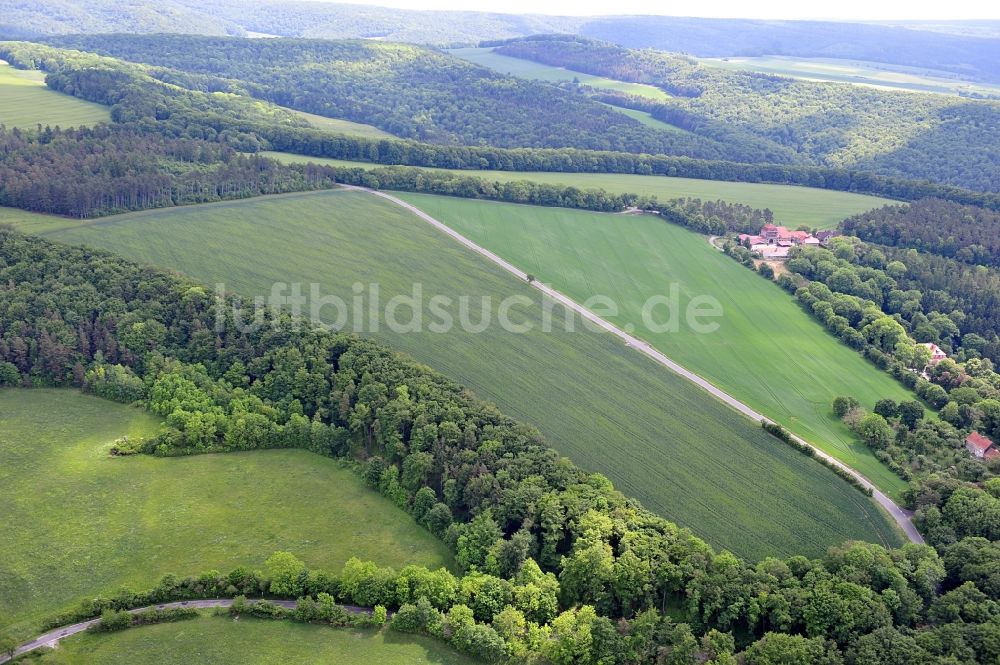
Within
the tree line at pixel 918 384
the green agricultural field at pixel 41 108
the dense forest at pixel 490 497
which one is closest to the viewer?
the dense forest at pixel 490 497

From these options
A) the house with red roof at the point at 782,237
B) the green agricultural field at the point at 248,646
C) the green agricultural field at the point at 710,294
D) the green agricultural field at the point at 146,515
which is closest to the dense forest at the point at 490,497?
the green agricultural field at the point at 146,515

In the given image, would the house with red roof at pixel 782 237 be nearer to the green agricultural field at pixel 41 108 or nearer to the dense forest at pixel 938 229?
the dense forest at pixel 938 229

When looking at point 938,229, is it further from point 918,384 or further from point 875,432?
point 875,432

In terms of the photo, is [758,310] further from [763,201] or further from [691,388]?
[763,201]

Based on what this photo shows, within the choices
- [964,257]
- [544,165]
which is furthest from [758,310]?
[544,165]

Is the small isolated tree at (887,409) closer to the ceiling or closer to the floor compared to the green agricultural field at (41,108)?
closer to the floor
